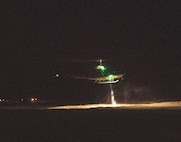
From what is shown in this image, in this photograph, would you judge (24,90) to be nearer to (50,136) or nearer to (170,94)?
(170,94)

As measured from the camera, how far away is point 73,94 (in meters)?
80.9

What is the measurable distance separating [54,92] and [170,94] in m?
22.8

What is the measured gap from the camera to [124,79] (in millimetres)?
82438

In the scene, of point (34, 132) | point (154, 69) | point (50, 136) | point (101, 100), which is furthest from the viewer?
point (154, 69)

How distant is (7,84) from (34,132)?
72.6 metres

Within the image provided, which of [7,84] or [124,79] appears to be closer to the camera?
[124,79]

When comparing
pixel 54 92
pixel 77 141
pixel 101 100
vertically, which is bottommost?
pixel 77 141

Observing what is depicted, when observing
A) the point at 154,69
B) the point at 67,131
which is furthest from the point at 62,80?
the point at 67,131

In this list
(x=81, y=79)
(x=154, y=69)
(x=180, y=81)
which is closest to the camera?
(x=180, y=81)

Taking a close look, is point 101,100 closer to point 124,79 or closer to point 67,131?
point 124,79

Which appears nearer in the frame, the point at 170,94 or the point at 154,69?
the point at 170,94

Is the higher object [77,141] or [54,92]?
[54,92]

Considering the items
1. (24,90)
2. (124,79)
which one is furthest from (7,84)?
(124,79)

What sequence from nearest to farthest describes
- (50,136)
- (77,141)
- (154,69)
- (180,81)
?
(77,141) < (50,136) < (180,81) < (154,69)
